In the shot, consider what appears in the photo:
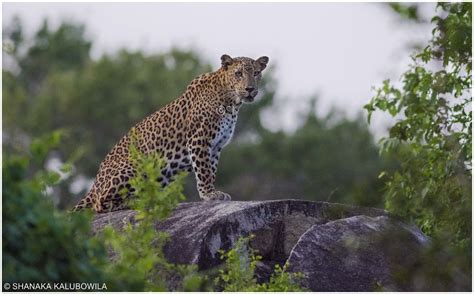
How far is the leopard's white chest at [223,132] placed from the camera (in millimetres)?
16078

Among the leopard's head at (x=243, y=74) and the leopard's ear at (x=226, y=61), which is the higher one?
the leopard's ear at (x=226, y=61)

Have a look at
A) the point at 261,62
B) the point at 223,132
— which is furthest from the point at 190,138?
the point at 261,62

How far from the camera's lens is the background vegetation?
29.9 feet

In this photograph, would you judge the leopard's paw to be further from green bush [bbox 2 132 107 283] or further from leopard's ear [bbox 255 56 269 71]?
green bush [bbox 2 132 107 283]

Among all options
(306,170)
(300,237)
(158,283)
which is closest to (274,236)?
(300,237)

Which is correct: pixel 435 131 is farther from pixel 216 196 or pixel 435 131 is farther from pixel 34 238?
pixel 34 238

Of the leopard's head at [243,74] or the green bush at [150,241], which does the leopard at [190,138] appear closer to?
the leopard's head at [243,74]

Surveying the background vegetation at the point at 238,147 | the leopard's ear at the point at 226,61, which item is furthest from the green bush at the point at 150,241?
the leopard's ear at the point at 226,61

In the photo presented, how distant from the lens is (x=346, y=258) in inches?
508

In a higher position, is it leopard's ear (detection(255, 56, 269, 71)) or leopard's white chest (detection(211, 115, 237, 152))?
leopard's ear (detection(255, 56, 269, 71))

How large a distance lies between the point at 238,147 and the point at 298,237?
35.1m

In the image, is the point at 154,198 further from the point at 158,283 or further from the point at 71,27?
the point at 71,27

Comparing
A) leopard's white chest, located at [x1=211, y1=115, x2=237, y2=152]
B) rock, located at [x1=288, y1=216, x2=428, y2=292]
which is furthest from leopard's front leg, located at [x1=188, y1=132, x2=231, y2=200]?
rock, located at [x1=288, y1=216, x2=428, y2=292]

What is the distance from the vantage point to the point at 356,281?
1276 centimetres
